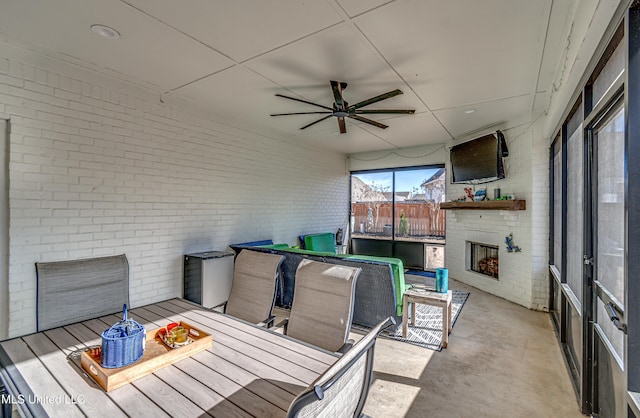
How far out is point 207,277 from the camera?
12.3ft

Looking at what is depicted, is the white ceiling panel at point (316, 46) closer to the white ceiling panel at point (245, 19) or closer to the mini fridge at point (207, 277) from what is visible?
the white ceiling panel at point (245, 19)

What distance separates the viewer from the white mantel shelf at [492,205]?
441 centimetres

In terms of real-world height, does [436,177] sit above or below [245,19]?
below

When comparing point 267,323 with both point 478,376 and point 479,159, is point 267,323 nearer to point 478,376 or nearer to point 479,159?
point 478,376

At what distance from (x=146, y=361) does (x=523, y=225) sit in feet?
16.4

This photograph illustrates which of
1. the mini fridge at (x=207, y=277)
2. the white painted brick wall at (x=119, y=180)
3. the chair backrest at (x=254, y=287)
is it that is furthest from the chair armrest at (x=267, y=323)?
the white painted brick wall at (x=119, y=180)

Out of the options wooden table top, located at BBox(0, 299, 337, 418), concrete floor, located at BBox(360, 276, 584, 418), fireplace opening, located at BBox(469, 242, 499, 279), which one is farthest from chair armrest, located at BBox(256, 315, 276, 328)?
fireplace opening, located at BBox(469, 242, 499, 279)

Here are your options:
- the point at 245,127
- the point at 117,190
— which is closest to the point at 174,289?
the point at 117,190

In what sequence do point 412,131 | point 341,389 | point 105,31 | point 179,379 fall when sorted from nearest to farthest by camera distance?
point 341,389, point 179,379, point 105,31, point 412,131

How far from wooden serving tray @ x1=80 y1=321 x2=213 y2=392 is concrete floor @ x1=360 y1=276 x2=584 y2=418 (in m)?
1.42

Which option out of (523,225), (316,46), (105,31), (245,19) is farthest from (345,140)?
(105,31)

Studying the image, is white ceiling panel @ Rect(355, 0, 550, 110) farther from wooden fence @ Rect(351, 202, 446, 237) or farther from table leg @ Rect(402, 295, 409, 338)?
wooden fence @ Rect(351, 202, 446, 237)

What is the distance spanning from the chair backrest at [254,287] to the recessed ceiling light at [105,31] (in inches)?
82.1

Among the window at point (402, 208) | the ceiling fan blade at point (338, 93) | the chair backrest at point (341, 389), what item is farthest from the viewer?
the window at point (402, 208)
